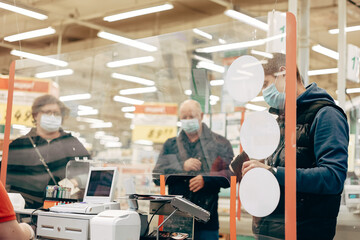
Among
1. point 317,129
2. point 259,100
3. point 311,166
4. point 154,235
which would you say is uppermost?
point 259,100

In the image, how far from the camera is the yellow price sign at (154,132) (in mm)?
5641

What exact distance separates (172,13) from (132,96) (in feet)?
13.1

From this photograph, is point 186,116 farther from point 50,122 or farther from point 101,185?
point 50,122

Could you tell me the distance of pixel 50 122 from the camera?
188 inches

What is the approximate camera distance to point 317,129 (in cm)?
283

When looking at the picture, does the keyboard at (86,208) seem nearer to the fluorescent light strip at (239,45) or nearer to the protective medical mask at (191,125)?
the protective medical mask at (191,125)

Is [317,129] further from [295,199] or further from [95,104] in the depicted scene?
[95,104]

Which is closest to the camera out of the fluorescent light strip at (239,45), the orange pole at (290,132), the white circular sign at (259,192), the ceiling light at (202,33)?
the orange pole at (290,132)

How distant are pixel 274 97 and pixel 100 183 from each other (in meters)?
1.48

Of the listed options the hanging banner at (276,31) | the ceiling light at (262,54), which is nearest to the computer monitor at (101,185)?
the ceiling light at (262,54)

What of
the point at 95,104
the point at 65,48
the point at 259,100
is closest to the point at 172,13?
the point at 65,48

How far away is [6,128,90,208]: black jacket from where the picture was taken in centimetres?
464

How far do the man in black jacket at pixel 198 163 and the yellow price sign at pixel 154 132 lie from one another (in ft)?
4.05

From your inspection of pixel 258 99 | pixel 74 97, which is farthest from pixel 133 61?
pixel 258 99
